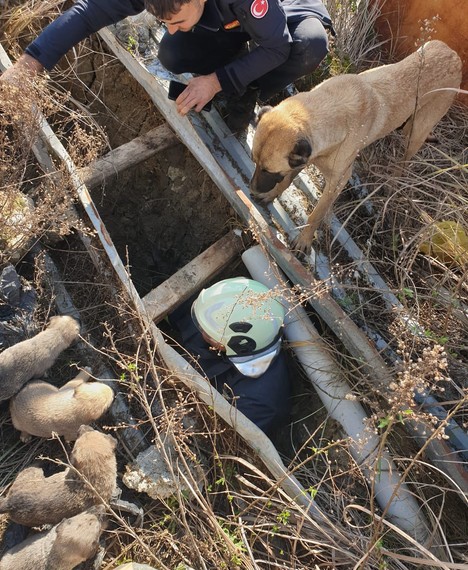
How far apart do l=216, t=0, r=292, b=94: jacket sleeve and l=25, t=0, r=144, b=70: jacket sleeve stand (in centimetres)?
74

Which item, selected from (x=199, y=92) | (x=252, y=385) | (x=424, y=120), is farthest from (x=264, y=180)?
(x=424, y=120)

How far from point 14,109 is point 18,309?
1286 mm

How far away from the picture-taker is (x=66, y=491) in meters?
2.94

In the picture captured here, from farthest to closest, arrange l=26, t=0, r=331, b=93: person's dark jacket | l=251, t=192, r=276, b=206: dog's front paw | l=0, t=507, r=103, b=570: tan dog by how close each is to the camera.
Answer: l=251, t=192, r=276, b=206: dog's front paw < l=26, t=0, r=331, b=93: person's dark jacket < l=0, t=507, r=103, b=570: tan dog

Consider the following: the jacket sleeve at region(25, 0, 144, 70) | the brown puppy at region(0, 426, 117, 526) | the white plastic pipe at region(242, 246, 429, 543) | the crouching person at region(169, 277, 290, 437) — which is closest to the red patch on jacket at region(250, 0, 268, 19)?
the jacket sleeve at region(25, 0, 144, 70)

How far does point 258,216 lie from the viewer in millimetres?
3580

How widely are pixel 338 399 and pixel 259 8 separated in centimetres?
249

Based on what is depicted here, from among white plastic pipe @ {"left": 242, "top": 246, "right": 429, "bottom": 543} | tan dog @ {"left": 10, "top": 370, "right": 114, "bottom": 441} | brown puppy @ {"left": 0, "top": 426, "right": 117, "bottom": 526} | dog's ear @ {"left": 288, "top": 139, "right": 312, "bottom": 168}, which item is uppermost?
dog's ear @ {"left": 288, "top": 139, "right": 312, "bottom": 168}

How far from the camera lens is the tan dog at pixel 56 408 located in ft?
10.2

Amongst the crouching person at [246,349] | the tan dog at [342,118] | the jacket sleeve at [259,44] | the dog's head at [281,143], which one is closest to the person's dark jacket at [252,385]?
the crouching person at [246,349]

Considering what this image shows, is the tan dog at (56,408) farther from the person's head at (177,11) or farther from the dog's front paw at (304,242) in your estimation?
the person's head at (177,11)

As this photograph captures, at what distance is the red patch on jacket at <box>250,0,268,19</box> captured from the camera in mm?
3213

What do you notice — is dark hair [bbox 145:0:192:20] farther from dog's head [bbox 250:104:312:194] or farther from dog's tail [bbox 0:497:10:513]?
dog's tail [bbox 0:497:10:513]

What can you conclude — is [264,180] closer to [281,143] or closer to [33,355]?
[281,143]
